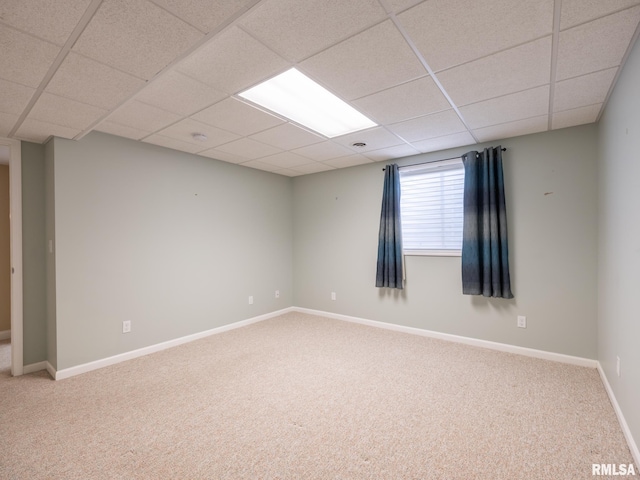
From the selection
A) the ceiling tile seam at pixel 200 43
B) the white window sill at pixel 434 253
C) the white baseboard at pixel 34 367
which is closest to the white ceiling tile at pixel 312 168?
the white window sill at pixel 434 253

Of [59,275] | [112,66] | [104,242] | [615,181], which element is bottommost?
[59,275]

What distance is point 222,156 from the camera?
13.0ft

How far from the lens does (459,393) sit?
8.27ft

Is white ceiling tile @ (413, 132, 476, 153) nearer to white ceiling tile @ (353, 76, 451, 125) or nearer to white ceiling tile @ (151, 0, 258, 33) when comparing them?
white ceiling tile @ (353, 76, 451, 125)

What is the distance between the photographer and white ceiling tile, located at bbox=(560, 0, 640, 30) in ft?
4.63

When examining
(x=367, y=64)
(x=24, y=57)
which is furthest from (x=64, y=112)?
(x=367, y=64)

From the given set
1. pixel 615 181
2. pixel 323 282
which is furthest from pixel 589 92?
pixel 323 282

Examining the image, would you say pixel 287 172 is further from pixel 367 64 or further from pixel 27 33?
pixel 27 33

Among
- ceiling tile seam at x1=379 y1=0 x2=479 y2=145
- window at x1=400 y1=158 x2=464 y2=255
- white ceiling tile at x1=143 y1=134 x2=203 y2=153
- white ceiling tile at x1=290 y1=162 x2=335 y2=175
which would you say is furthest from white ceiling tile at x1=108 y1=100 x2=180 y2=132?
window at x1=400 y1=158 x2=464 y2=255

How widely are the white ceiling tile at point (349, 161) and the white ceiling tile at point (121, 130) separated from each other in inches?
86.3

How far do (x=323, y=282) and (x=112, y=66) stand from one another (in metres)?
3.76

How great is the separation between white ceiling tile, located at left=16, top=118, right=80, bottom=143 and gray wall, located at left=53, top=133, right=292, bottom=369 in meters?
0.12

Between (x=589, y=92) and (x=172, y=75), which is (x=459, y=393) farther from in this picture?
(x=172, y=75)

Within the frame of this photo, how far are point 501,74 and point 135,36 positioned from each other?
2.13 meters
